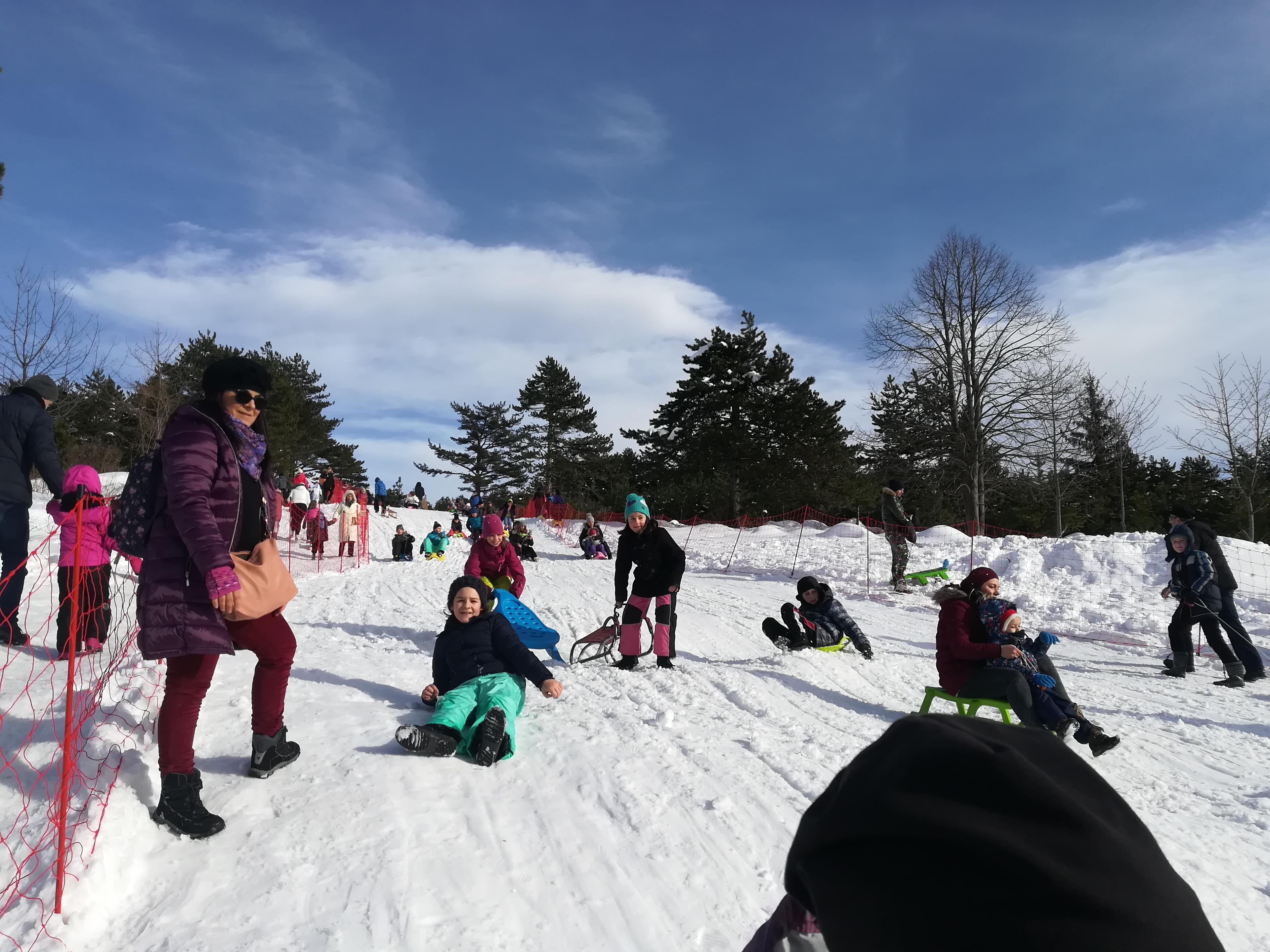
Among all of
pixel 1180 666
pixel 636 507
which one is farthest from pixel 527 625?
pixel 1180 666

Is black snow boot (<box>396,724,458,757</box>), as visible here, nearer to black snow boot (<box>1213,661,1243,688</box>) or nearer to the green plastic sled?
black snow boot (<box>1213,661,1243,688</box>)

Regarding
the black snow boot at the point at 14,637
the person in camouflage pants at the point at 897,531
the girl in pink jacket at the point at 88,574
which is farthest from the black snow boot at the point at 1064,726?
the person in camouflage pants at the point at 897,531

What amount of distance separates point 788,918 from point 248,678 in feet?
15.9

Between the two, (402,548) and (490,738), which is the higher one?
(402,548)

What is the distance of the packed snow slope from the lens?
2541mm

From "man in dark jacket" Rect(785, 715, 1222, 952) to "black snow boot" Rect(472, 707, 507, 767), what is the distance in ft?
10.9

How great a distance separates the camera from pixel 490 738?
3957mm

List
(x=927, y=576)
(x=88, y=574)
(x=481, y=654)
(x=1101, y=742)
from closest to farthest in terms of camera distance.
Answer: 1. (x=1101, y=742)
2. (x=481, y=654)
3. (x=88, y=574)
4. (x=927, y=576)

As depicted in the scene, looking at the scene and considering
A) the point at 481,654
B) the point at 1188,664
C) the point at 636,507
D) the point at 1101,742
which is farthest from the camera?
the point at 1188,664

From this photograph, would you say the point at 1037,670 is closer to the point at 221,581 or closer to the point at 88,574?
the point at 221,581

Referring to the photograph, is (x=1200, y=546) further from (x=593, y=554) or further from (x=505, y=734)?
(x=593, y=554)

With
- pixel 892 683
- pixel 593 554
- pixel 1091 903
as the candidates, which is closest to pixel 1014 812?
pixel 1091 903

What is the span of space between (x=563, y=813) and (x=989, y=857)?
2961 millimetres

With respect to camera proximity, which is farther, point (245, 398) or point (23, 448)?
point (23, 448)
